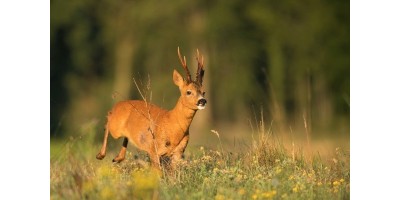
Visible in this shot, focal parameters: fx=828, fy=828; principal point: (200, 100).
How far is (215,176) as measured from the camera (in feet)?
19.8

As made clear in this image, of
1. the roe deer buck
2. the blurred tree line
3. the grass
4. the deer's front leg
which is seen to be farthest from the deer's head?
the blurred tree line

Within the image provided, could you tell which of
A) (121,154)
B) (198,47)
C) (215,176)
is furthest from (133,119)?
(198,47)

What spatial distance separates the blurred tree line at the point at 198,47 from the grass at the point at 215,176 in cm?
1255

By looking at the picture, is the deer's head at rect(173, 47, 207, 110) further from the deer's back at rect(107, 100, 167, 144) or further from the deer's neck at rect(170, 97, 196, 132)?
the deer's back at rect(107, 100, 167, 144)

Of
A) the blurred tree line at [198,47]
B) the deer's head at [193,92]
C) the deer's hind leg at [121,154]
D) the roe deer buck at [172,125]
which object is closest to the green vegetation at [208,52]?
the blurred tree line at [198,47]

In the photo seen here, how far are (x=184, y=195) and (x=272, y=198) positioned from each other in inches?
23.9

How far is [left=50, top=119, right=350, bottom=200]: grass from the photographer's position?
536 cm

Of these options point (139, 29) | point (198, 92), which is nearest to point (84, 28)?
point (139, 29)

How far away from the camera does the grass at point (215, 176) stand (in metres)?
5.36

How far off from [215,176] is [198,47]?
14811mm

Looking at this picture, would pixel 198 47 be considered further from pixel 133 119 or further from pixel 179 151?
pixel 179 151

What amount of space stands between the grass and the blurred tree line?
12.6 metres

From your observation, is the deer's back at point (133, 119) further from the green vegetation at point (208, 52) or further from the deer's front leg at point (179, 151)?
the green vegetation at point (208, 52)
